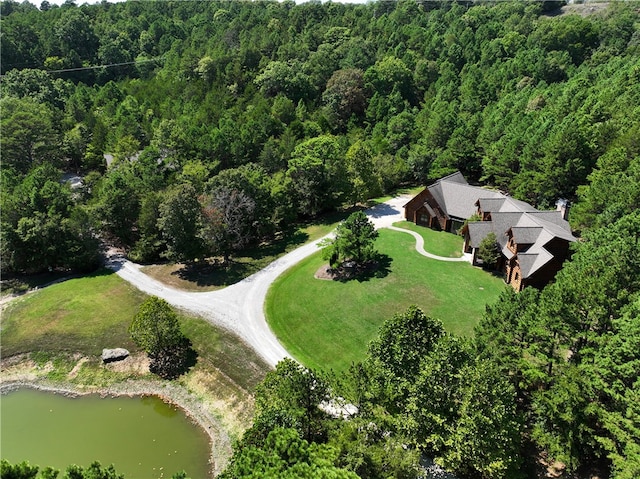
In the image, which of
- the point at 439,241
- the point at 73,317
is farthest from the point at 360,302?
the point at 73,317

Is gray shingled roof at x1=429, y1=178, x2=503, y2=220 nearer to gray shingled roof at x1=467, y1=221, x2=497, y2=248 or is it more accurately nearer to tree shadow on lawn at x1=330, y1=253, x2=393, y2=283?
gray shingled roof at x1=467, y1=221, x2=497, y2=248

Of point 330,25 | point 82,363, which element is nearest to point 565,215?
point 82,363

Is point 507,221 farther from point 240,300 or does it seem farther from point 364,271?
point 240,300

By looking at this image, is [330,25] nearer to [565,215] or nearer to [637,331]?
[565,215]

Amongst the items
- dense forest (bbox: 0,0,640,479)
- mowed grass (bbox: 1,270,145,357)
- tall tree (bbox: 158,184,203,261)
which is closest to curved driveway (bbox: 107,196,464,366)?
mowed grass (bbox: 1,270,145,357)

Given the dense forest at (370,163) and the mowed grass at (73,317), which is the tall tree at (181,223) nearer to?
the dense forest at (370,163)

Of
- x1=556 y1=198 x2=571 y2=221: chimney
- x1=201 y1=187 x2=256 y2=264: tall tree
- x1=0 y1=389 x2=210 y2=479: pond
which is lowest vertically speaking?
x1=0 y1=389 x2=210 y2=479: pond

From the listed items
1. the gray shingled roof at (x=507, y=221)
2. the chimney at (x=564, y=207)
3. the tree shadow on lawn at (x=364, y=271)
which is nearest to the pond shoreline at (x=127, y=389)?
the tree shadow on lawn at (x=364, y=271)
